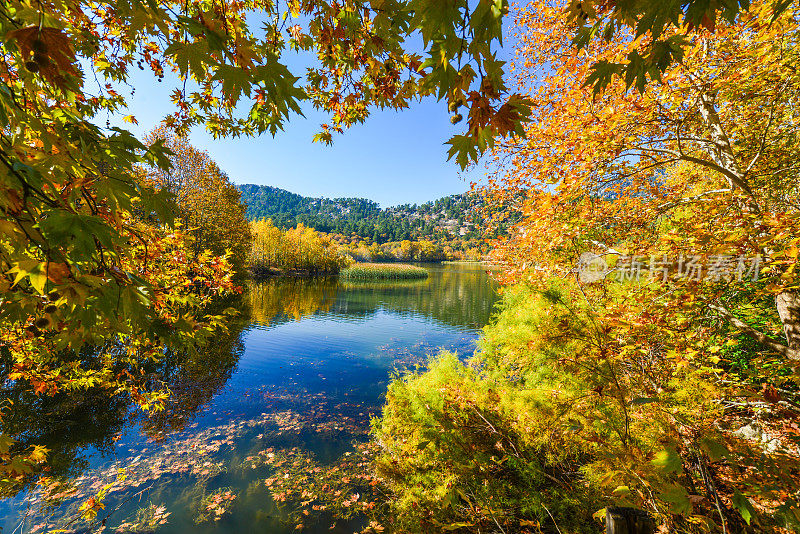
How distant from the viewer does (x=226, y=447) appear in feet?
22.3

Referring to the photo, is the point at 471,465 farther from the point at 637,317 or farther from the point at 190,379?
the point at 190,379

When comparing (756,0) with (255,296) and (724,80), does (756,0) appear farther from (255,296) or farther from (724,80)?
(255,296)

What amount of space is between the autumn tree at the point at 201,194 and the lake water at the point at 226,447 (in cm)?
1070

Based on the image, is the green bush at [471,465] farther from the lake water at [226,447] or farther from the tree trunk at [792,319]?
the tree trunk at [792,319]

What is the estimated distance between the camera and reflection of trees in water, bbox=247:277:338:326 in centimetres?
2031

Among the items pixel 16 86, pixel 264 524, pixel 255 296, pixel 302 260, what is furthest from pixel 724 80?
pixel 302 260

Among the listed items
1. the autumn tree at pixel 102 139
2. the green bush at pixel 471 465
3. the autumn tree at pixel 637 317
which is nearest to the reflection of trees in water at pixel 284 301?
the green bush at pixel 471 465

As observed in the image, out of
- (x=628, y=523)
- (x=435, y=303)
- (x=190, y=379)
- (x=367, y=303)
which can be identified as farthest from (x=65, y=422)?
(x=435, y=303)

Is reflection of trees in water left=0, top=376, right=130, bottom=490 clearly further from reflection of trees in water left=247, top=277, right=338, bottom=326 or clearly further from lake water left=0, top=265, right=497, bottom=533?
reflection of trees in water left=247, top=277, right=338, bottom=326

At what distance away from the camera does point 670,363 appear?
357 centimetres

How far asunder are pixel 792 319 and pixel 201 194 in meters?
26.3

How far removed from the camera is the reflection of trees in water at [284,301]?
20312 millimetres

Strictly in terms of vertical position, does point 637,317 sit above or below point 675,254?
below

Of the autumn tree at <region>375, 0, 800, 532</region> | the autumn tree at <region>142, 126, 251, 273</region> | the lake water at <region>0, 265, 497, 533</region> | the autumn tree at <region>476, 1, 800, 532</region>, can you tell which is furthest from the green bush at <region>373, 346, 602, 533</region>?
the autumn tree at <region>142, 126, 251, 273</region>
